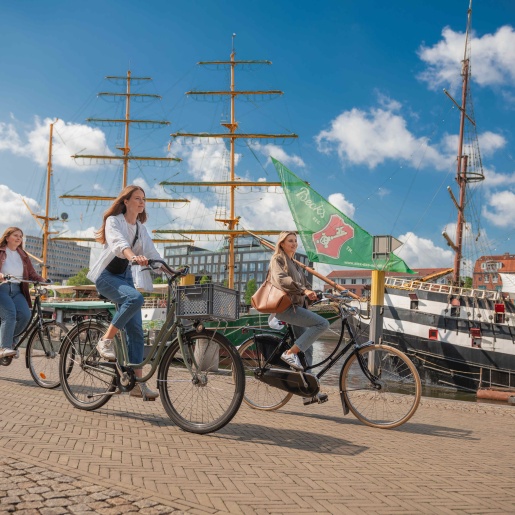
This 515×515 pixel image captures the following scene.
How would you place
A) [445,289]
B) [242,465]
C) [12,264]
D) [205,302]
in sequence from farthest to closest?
[445,289], [12,264], [205,302], [242,465]

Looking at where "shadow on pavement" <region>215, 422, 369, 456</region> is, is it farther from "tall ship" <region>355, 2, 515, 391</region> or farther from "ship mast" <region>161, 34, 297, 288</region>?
"ship mast" <region>161, 34, 297, 288</region>

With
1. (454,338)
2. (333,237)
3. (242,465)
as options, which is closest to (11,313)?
(242,465)

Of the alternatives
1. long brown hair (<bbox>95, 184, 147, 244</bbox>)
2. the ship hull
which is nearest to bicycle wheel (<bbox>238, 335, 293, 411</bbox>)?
long brown hair (<bbox>95, 184, 147, 244</bbox>)

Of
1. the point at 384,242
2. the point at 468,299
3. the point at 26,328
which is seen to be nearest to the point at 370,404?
the point at 26,328

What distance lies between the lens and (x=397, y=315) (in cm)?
2088

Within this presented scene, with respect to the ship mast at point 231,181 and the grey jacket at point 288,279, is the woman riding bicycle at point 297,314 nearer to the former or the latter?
the grey jacket at point 288,279

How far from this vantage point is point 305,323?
551 centimetres

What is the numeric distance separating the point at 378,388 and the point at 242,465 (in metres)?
2.15

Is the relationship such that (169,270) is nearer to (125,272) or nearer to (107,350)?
(125,272)

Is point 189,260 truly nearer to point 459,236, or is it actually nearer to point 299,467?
point 459,236

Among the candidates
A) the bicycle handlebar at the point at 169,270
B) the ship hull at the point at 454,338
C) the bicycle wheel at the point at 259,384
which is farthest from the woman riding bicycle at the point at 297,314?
the ship hull at the point at 454,338

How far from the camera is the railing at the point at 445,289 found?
19.6m

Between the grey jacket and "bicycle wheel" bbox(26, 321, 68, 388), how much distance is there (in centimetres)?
251

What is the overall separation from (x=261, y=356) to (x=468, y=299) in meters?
15.7
